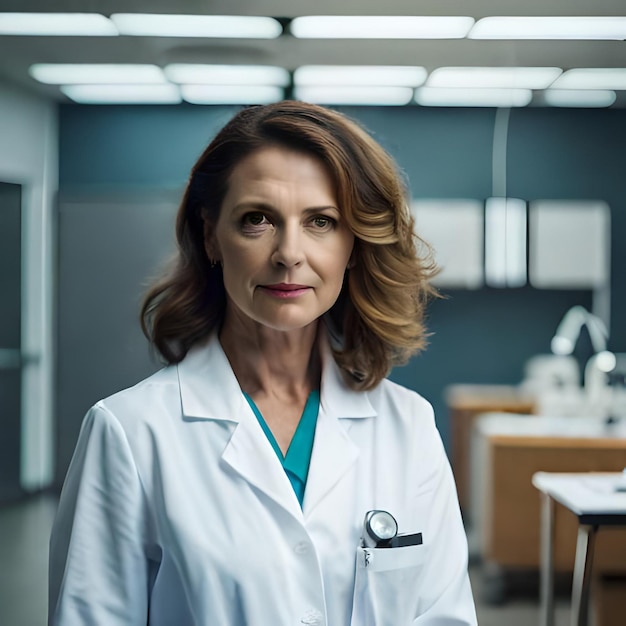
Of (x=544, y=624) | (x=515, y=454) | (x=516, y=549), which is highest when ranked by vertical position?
(x=515, y=454)

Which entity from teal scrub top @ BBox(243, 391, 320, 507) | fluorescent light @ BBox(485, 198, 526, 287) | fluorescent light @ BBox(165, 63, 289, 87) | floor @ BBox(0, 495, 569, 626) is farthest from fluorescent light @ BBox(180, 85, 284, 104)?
floor @ BBox(0, 495, 569, 626)

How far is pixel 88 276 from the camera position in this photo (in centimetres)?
171

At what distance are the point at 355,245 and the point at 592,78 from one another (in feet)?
2.54

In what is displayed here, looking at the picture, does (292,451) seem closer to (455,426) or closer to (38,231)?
(455,426)

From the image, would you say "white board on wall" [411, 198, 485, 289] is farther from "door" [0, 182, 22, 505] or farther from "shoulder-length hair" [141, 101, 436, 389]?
"door" [0, 182, 22, 505]

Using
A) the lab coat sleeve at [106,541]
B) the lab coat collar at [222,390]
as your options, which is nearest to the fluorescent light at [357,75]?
the lab coat collar at [222,390]

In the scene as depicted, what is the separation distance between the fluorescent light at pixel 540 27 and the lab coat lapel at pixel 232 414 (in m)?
0.91

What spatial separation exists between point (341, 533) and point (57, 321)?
32.6 inches

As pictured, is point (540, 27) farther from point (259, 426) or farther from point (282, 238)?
point (259, 426)

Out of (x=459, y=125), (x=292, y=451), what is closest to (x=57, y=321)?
(x=292, y=451)

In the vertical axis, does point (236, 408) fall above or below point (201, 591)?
above

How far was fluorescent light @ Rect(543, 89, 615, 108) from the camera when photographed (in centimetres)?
171

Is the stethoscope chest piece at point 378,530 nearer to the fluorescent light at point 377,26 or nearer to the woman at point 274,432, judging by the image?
the woman at point 274,432

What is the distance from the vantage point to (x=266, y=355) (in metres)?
1.37
